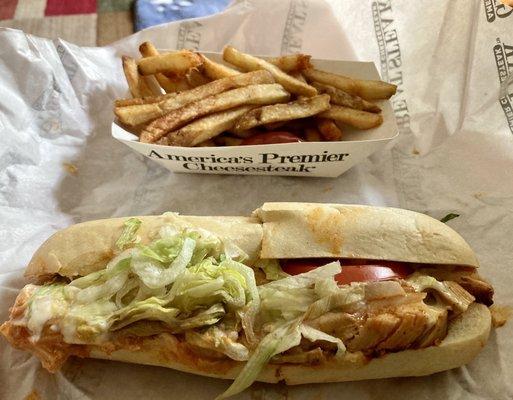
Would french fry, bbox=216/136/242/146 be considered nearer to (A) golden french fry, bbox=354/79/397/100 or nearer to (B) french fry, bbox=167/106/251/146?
(B) french fry, bbox=167/106/251/146

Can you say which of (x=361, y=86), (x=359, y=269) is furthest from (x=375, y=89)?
(x=359, y=269)

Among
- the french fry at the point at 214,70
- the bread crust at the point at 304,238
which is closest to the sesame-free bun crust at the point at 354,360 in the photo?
the bread crust at the point at 304,238

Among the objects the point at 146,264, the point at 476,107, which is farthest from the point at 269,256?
the point at 476,107

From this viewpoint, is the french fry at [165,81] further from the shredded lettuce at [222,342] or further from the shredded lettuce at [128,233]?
the shredded lettuce at [222,342]

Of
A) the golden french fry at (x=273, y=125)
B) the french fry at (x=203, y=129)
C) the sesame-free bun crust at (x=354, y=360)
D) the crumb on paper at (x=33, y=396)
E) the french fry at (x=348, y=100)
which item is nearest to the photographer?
the sesame-free bun crust at (x=354, y=360)

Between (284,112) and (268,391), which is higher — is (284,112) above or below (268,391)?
above

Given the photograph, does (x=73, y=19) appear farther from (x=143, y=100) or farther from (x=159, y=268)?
(x=159, y=268)

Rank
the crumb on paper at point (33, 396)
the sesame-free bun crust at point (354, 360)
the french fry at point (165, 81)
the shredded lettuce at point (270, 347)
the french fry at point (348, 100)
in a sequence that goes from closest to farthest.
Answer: the shredded lettuce at point (270, 347), the sesame-free bun crust at point (354, 360), the crumb on paper at point (33, 396), the french fry at point (348, 100), the french fry at point (165, 81)
